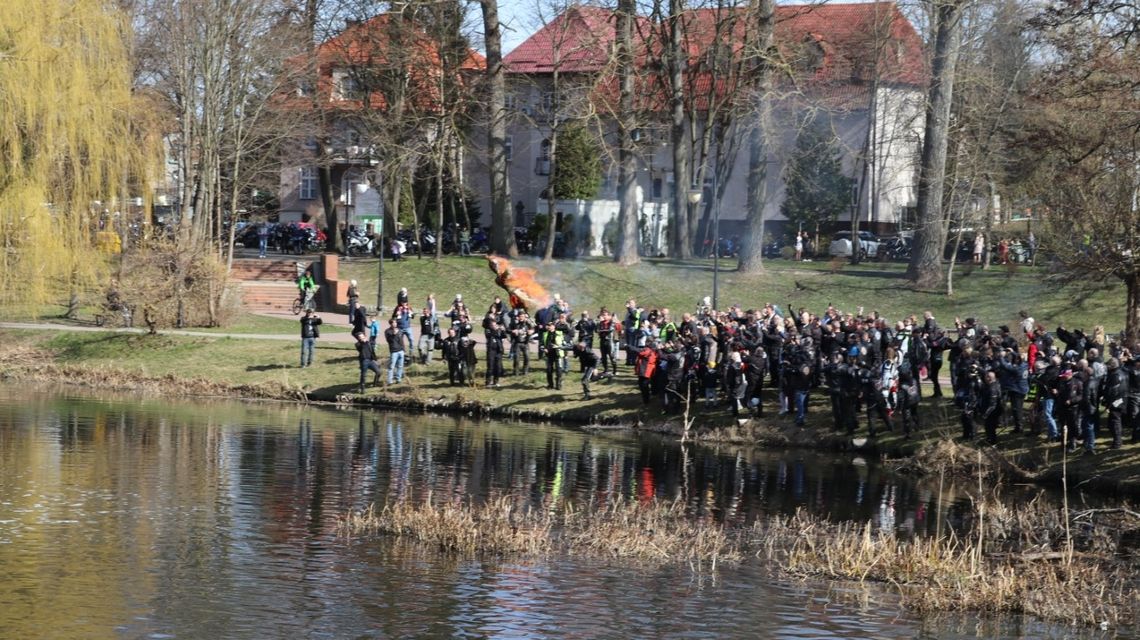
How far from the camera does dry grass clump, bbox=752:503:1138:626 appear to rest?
60.6 feet

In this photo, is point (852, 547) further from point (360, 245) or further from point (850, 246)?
point (360, 245)

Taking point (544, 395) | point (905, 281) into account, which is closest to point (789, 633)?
point (544, 395)

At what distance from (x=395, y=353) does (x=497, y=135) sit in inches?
780

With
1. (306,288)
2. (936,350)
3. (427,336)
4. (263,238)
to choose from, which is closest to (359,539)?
(936,350)

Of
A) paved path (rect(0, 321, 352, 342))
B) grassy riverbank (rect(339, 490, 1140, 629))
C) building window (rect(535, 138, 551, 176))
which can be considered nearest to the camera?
grassy riverbank (rect(339, 490, 1140, 629))

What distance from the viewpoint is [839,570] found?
65.7 feet

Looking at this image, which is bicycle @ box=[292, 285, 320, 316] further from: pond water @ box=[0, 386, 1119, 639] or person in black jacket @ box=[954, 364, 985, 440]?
person in black jacket @ box=[954, 364, 985, 440]

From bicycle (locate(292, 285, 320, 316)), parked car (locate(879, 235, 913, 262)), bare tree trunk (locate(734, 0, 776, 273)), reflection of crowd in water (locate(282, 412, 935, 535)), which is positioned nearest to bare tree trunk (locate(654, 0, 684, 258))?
bare tree trunk (locate(734, 0, 776, 273))

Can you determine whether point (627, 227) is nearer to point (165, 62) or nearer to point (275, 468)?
point (165, 62)

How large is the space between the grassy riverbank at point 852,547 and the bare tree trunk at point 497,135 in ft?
107

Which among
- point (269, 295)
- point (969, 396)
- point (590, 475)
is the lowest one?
point (590, 475)

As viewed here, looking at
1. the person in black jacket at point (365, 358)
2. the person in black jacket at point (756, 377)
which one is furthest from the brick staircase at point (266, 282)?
the person in black jacket at point (756, 377)

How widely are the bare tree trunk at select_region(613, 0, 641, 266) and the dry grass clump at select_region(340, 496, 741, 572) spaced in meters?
29.3

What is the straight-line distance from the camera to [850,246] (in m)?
64.4
